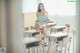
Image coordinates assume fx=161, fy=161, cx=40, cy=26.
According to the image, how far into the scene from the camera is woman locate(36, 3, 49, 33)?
2.42m

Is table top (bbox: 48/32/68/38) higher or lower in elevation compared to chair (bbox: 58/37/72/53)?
higher

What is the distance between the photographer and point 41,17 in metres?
2.45

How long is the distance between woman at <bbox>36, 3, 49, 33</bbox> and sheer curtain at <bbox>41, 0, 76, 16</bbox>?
7cm

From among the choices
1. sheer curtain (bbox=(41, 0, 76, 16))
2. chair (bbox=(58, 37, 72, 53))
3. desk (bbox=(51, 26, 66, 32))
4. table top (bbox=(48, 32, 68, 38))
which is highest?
sheer curtain (bbox=(41, 0, 76, 16))

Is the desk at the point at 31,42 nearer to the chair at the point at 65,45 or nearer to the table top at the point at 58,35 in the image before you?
the table top at the point at 58,35

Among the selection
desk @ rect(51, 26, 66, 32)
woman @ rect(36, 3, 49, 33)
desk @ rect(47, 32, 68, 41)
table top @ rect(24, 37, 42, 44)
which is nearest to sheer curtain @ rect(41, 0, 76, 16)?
woman @ rect(36, 3, 49, 33)

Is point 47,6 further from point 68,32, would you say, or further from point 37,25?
point 68,32

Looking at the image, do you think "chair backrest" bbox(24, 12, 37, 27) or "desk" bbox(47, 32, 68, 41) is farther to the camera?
"desk" bbox(47, 32, 68, 41)

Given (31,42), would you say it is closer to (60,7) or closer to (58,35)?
(58,35)

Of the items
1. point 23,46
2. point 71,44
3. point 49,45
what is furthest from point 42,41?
point 71,44

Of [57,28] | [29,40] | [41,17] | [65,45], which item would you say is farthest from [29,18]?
[65,45]

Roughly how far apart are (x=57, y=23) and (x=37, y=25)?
318 mm

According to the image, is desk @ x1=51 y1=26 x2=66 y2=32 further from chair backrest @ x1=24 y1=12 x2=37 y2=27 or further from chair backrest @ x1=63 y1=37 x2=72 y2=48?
chair backrest @ x1=24 y1=12 x2=37 y2=27

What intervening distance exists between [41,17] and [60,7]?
344mm
